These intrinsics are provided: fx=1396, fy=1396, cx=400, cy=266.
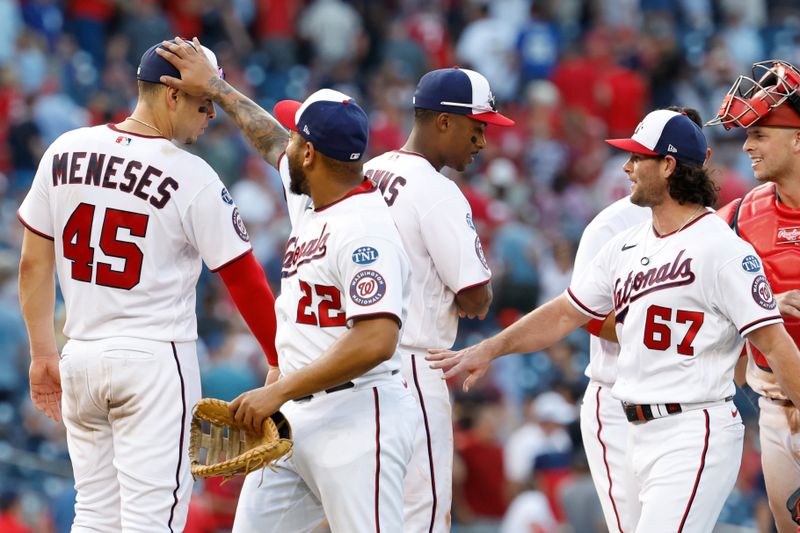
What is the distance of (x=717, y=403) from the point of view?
5398 mm

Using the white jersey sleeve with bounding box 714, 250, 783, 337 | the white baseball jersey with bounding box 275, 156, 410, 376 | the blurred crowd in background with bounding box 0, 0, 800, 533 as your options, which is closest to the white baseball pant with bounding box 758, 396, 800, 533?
the white jersey sleeve with bounding box 714, 250, 783, 337

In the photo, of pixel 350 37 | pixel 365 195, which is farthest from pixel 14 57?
pixel 365 195

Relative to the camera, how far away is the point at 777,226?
236 inches

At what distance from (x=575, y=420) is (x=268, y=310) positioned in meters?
6.21

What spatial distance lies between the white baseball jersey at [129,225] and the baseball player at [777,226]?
2.23 m

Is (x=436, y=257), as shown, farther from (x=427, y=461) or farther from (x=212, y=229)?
(x=212, y=229)

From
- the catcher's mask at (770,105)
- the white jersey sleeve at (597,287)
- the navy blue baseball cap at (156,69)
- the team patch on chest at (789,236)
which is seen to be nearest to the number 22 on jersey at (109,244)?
the navy blue baseball cap at (156,69)

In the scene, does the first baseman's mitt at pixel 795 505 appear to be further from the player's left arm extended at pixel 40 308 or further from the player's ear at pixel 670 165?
the player's left arm extended at pixel 40 308

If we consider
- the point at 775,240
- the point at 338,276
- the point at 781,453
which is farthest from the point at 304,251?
the point at 781,453

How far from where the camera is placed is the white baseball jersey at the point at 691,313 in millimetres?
5270

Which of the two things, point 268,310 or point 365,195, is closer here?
point 365,195

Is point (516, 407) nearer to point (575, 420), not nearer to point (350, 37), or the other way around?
point (575, 420)

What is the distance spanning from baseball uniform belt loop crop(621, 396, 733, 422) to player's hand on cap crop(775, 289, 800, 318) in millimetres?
476

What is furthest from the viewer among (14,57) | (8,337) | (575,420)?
(14,57)
